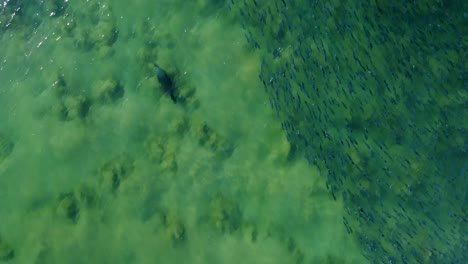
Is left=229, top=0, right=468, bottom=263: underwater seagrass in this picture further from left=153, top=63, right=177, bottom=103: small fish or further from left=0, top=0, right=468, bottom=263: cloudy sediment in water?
left=153, top=63, right=177, bottom=103: small fish

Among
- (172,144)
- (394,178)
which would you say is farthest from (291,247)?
(172,144)

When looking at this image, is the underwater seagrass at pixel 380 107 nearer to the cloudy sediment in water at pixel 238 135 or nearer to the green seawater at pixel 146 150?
the cloudy sediment in water at pixel 238 135

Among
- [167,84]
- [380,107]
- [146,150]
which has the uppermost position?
[167,84]

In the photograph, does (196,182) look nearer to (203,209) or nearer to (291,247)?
(203,209)

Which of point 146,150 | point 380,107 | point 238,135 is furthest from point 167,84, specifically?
point 380,107

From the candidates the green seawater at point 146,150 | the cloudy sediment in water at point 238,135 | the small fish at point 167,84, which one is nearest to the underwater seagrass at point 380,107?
the cloudy sediment in water at point 238,135

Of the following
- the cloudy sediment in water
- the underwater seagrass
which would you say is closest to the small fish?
the cloudy sediment in water

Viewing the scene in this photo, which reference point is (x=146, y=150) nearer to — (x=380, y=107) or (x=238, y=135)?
(x=238, y=135)
